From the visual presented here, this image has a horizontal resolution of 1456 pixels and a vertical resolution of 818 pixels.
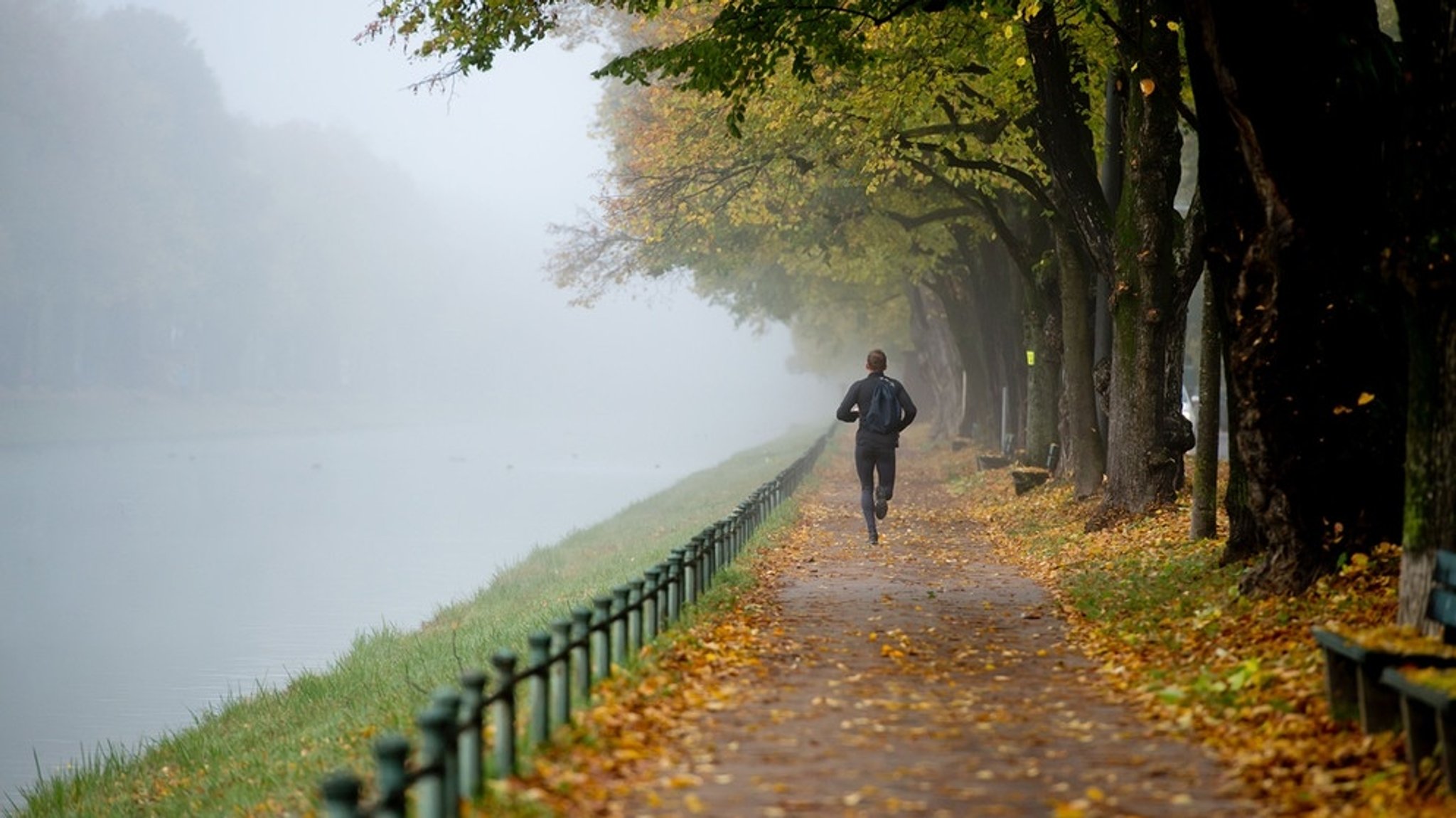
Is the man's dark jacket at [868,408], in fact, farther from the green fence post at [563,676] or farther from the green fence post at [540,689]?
the green fence post at [540,689]

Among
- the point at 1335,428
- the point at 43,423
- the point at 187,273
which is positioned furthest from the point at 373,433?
the point at 1335,428

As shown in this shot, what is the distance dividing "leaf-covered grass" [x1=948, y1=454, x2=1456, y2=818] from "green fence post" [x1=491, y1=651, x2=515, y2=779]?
3172 mm

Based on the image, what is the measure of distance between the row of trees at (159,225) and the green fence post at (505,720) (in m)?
51.6

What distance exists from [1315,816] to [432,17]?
31.7 ft

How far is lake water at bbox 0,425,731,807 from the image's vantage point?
685 inches

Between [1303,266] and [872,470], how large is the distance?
762 centimetres

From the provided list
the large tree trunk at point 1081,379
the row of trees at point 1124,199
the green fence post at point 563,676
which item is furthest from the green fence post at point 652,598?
the large tree trunk at point 1081,379

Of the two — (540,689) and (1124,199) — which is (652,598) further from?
(1124,199)

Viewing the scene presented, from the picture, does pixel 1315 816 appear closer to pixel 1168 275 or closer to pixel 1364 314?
pixel 1364 314

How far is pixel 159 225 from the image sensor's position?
207ft

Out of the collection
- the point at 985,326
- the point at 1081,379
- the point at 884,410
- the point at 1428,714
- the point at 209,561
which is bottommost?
the point at 209,561

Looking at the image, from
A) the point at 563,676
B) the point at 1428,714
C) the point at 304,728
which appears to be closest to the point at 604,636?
the point at 563,676

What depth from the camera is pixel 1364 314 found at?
1051cm

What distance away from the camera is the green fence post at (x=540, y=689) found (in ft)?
23.4
